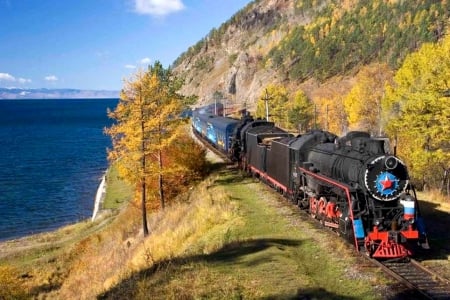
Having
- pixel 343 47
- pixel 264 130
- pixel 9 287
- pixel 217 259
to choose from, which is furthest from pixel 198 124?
pixel 343 47

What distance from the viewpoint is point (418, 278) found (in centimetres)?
1343

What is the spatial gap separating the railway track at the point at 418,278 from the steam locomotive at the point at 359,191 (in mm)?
301

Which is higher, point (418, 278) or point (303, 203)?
point (303, 203)

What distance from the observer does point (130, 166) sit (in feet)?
95.1

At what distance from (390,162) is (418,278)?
12.1 feet

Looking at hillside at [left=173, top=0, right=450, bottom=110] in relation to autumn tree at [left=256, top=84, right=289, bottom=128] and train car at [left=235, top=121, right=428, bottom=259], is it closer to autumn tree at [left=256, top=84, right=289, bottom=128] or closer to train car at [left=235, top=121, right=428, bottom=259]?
autumn tree at [left=256, top=84, right=289, bottom=128]

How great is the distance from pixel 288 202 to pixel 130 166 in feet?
34.0

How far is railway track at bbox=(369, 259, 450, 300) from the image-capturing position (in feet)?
39.7

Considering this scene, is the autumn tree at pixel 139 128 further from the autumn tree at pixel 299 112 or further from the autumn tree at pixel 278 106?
the autumn tree at pixel 278 106

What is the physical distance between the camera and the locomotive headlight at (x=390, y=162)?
15.1 metres

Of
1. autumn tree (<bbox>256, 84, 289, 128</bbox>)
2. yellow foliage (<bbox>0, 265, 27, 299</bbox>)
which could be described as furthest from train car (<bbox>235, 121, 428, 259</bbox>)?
autumn tree (<bbox>256, 84, 289, 128</bbox>)

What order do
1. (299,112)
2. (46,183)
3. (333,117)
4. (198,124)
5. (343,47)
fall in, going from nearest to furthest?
1. (46,183)
2. (299,112)
3. (198,124)
4. (333,117)
5. (343,47)

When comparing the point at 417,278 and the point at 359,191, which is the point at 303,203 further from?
the point at 417,278

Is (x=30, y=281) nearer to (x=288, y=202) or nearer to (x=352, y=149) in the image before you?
(x=288, y=202)
